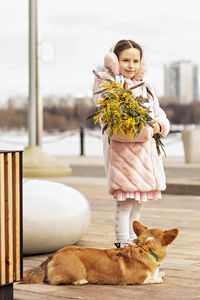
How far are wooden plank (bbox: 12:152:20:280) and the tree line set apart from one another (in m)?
16.5

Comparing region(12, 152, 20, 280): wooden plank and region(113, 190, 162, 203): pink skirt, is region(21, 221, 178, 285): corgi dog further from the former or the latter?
region(12, 152, 20, 280): wooden plank

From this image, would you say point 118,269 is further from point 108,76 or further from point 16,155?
point 108,76

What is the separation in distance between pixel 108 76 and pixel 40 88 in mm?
7625

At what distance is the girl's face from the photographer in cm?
442

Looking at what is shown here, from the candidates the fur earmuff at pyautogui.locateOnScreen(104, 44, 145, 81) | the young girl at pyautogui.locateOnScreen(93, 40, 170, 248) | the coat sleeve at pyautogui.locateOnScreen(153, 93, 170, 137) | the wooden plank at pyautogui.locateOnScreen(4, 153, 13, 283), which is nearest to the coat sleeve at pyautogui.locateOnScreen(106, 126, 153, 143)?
the young girl at pyautogui.locateOnScreen(93, 40, 170, 248)

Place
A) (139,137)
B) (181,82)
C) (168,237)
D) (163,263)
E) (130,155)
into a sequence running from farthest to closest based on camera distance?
(181,82) < (163,263) < (130,155) < (139,137) < (168,237)

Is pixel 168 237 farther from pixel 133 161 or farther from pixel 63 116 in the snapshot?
pixel 63 116

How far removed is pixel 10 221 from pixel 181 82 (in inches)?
758

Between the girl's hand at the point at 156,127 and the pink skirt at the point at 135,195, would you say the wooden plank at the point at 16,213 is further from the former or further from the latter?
the girl's hand at the point at 156,127

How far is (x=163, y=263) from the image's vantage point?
4.60 m

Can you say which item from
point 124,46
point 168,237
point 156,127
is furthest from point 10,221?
point 124,46

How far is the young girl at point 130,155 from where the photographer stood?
14.1 feet

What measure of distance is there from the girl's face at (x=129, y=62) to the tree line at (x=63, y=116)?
50.9ft

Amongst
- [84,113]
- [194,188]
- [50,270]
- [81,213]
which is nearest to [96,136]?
[84,113]
